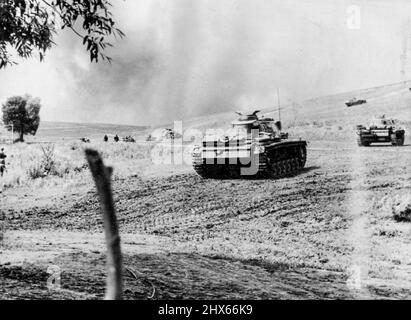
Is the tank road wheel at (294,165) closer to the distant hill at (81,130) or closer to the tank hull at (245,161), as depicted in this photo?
the tank hull at (245,161)

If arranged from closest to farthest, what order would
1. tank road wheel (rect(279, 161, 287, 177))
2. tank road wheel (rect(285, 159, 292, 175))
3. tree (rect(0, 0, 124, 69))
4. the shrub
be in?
tree (rect(0, 0, 124, 69)) → the shrub → tank road wheel (rect(279, 161, 287, 177)) → tank road wheel (rect(285, 159, 292, 175))

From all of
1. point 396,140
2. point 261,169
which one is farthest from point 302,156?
point 396,140

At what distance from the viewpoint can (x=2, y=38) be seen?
587 centimetres

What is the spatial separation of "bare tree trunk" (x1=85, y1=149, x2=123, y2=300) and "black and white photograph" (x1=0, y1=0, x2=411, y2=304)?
2.71m

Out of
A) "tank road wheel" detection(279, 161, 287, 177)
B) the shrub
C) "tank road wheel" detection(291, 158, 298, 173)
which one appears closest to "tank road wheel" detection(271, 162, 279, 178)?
"tank road wheel" detection(279, 161, 287, 177)

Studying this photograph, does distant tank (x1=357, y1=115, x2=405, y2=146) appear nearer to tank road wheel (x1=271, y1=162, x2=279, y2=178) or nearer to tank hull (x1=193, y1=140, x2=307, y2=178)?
tank hull (x1=193, y1=140, x2=307, y2=178)

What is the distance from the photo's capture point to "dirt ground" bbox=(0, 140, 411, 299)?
5.49m

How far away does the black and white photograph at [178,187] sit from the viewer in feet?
18.5

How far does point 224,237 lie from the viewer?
23.7 ft

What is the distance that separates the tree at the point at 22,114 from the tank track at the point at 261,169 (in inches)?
131

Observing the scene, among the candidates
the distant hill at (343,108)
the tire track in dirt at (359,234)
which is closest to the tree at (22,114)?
the distant hill at (343,108)
